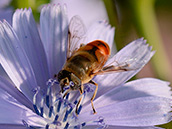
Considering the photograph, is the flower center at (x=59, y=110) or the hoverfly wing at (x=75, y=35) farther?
the hoverfly wing at (x=75, y=35)

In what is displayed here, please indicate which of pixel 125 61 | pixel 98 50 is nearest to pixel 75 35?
pixel 98 50

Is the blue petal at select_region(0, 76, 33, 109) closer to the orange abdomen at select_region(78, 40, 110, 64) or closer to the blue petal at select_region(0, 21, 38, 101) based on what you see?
the blue petal at select_region(0, 21, 38, 101)

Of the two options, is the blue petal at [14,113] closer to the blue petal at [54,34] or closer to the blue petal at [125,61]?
the blue petal at [54,34]

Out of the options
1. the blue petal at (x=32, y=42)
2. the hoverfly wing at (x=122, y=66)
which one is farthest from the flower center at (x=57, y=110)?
the hoverfly wing at (x=122, y=66)

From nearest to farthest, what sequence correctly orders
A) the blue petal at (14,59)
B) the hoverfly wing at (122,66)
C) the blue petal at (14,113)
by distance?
1. the blue petal at (14,113)
2. the blue petal at (14,59)
3. the hoverfly wing at (122,66)

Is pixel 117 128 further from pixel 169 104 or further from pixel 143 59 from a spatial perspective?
pixel 143 59

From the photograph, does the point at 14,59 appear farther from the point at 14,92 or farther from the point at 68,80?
the point at 68,80
